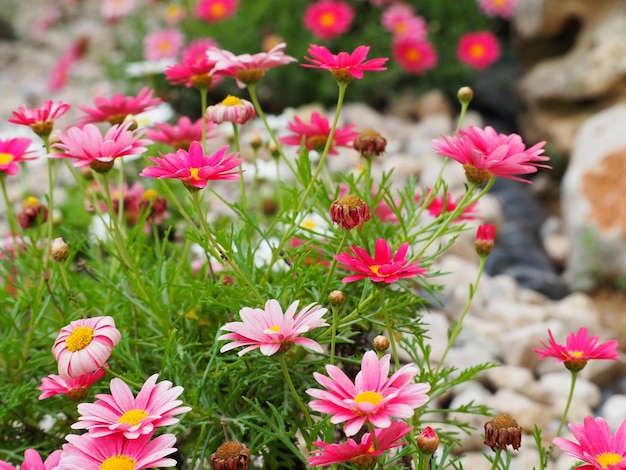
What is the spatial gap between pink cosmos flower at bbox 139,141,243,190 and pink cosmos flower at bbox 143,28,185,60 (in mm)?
2946

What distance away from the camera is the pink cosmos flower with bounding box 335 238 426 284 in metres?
0.93

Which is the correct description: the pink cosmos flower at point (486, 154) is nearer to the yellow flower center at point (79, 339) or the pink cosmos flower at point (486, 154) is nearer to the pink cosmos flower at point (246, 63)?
the pink cosmos flower at point (246, 63)

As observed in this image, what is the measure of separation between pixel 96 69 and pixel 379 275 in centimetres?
482

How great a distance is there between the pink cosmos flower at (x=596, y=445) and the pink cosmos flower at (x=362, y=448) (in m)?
0.18

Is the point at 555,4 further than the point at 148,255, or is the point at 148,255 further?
the point at 555,4

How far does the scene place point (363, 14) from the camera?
4.19 metres

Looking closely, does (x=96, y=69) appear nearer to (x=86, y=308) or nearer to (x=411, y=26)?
(x=411, y=26)

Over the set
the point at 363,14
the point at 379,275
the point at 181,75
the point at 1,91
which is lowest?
the point at 1,91

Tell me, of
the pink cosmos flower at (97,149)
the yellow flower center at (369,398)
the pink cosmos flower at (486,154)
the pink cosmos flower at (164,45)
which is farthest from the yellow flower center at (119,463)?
the pink cosmos flower at (164,45)

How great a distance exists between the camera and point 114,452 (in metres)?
0.84

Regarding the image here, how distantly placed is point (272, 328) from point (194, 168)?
0.69 ft

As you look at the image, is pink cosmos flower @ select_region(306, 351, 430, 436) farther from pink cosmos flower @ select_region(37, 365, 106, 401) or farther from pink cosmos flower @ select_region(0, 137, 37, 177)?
pink cosmos flower @ select_region(0, 137, 37, 177)

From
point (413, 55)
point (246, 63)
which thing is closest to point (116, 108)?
point (246, 63)

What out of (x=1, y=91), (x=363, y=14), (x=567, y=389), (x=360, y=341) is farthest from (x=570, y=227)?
(x=1, y=91)
